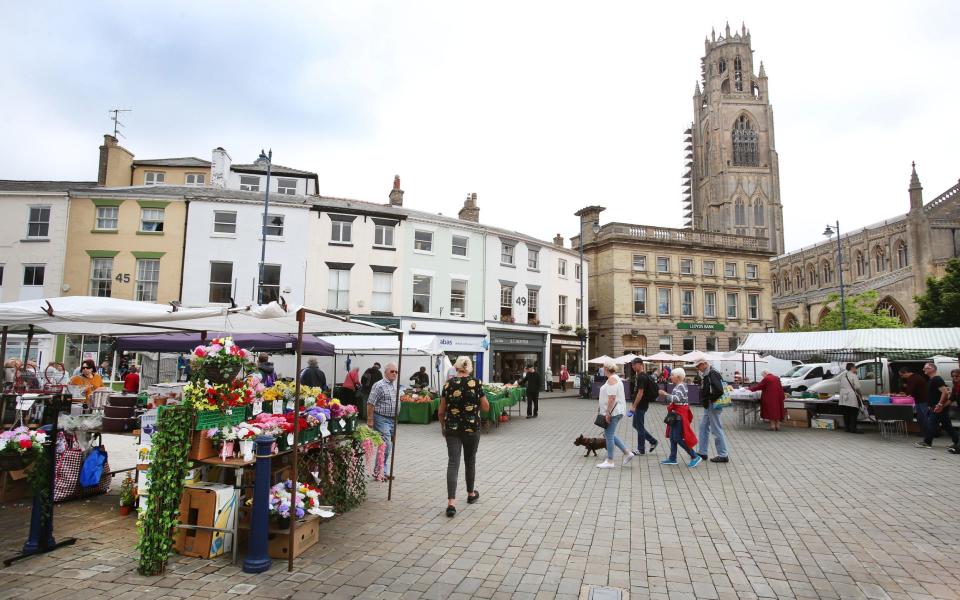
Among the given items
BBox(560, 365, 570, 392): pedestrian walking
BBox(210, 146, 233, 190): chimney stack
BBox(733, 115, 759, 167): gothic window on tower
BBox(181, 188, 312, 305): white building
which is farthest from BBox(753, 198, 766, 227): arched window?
BBox(210, 146, 233, 190): chimney stack

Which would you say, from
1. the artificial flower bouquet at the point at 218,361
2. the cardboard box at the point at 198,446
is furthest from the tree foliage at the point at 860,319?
the cardboard box at the point at 198,446

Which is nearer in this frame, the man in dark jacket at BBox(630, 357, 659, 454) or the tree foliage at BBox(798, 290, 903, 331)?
the man in dark jacket at BBox(630, 357, 659, 454)

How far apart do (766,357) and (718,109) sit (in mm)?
62657

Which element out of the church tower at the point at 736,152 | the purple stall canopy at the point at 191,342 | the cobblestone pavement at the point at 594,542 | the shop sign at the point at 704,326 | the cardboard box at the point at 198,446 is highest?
the church tower at the point at 736,152

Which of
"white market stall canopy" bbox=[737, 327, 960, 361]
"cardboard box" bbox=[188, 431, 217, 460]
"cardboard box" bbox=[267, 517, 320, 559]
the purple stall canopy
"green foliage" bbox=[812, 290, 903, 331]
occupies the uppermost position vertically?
"green foliage" bbox=[812, 290, 903, 331]

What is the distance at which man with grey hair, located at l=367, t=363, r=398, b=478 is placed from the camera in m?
8.02

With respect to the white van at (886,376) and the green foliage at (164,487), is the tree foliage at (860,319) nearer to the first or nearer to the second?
the white van at (886,376)

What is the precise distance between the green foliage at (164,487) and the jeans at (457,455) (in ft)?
9.59

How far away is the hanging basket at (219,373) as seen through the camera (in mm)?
5207

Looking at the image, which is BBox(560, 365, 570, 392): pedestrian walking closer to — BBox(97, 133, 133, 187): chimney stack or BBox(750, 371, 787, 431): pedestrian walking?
BBox(750, 371, 787, 431): pedestrian walking

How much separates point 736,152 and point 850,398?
252 feet

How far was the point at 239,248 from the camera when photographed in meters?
25.4

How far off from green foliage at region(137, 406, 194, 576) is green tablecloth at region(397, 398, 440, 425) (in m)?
11.6

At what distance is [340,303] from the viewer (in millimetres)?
26516
